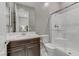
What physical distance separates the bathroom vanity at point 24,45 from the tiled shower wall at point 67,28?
2.07ft

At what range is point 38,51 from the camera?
1901 millimetres

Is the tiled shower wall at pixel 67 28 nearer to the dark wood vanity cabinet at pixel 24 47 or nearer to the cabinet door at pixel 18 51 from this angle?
the dark wood vanity cabinet at pixel 24 47

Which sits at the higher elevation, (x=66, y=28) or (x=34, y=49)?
(x=66, y=28)

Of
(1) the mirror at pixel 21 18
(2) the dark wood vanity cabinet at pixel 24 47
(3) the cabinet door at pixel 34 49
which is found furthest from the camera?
(1) the mirror at pixel 21 18

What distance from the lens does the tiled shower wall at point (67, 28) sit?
2.00 m

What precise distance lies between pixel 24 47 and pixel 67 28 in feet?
3.91

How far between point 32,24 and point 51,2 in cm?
62

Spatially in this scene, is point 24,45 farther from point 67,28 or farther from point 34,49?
point 67,28

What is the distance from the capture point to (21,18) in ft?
6.43

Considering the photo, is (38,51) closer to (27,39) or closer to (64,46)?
(27,39)

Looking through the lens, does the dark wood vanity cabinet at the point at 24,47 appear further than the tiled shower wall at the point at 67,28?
No

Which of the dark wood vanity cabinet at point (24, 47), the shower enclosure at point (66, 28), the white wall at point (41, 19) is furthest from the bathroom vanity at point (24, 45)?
the shower enclosure at point (66, 28)

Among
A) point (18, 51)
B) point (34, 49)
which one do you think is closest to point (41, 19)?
point (34, 49)

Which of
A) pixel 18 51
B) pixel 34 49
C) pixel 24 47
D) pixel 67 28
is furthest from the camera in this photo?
pixel 67 28
